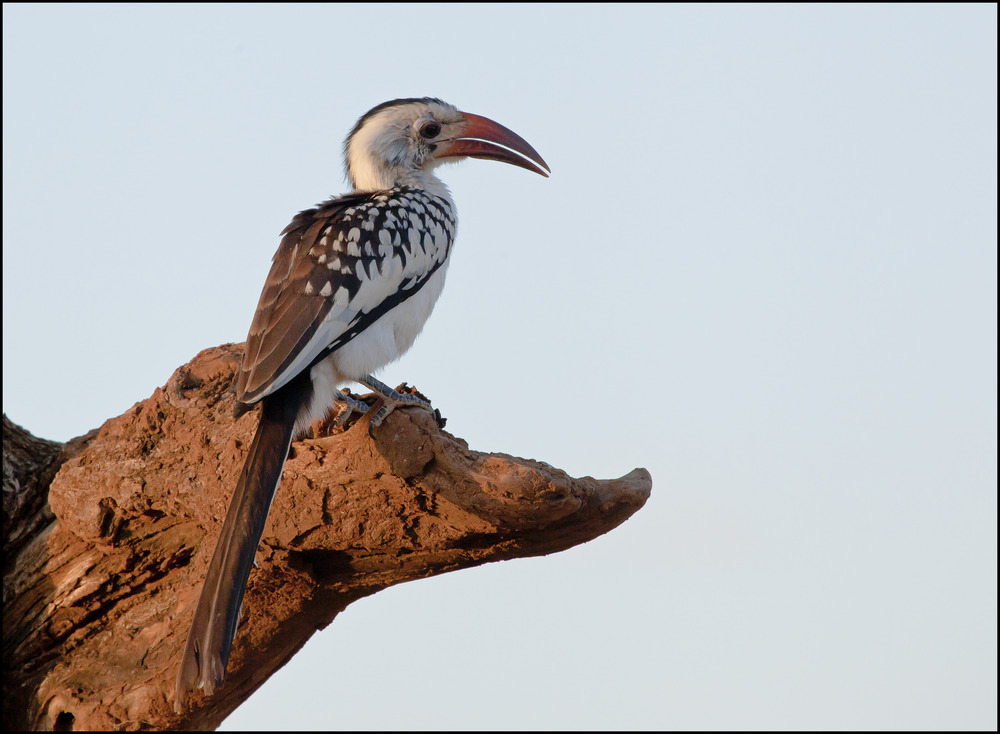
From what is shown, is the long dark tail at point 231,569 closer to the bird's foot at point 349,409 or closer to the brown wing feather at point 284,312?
the brown wing feather at point 284,312

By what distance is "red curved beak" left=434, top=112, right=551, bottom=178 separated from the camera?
5.36m

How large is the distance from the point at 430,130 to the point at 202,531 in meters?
2.44

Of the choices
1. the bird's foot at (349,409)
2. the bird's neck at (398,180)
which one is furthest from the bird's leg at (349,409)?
the bird's neck at (398,180)

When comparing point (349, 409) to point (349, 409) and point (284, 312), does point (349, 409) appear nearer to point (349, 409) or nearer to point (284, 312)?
point (349, 409)

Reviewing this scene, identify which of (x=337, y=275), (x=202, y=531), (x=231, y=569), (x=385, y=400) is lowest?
(x=231, y=569)

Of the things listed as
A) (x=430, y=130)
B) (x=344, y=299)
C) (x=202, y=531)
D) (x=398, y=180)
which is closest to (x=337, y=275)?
(x=344, y=299)

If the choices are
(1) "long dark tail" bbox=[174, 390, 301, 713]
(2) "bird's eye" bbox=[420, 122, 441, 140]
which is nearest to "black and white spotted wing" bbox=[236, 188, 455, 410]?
(1) "long dark tail" bbox=[174, 390, 301, 713]

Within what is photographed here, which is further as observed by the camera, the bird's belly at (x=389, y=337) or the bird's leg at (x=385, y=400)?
the bird's belly at (x=389, y=337)

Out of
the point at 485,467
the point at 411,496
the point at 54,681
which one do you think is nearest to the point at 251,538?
the point at 411,496

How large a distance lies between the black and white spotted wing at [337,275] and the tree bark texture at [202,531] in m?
0.40

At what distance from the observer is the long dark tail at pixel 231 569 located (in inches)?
133

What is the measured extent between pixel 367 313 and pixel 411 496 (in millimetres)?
856

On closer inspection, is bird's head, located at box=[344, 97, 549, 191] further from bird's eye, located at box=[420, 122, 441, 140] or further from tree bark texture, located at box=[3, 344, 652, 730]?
tree bark texture, located at box=[3, 344, 652, 730]

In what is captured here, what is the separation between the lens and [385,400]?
386 cm
